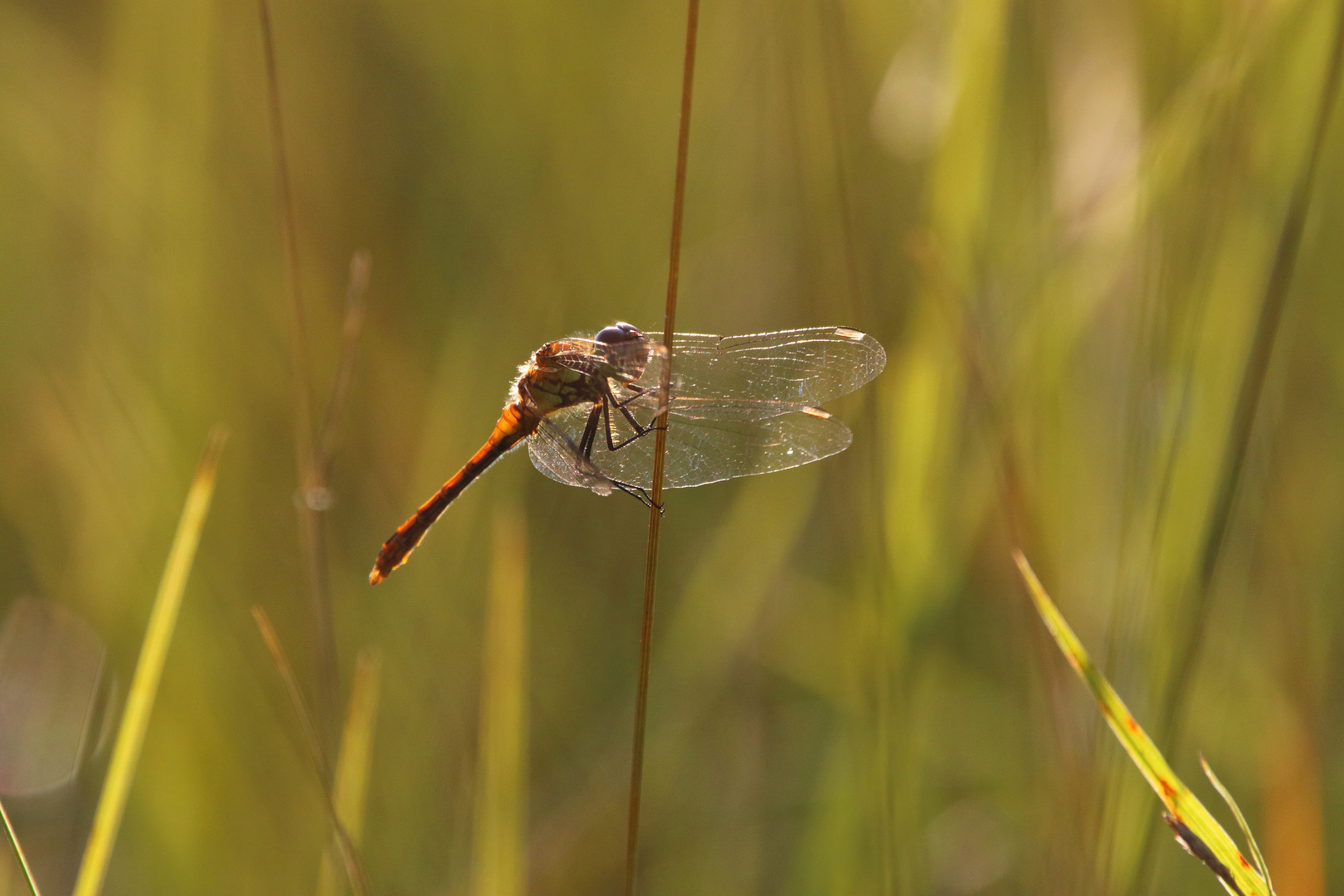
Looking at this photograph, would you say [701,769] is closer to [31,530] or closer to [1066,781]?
[1066,781]

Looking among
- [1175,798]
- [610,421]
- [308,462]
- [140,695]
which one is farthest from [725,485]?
[1175,798]

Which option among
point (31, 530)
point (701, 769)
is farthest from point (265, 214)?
point (701, 769)

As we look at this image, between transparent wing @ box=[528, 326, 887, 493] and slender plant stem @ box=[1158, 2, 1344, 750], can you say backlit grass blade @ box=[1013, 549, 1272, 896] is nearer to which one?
slender plant stem @ box=[1158, 2, 1344, 750]

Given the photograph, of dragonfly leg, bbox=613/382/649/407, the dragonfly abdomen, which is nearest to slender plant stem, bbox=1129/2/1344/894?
dragonfly leg, bbox=613/382/649/407

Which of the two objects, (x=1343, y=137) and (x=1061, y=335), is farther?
(x=1343, y=137)

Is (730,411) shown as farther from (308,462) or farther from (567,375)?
(308,462)
